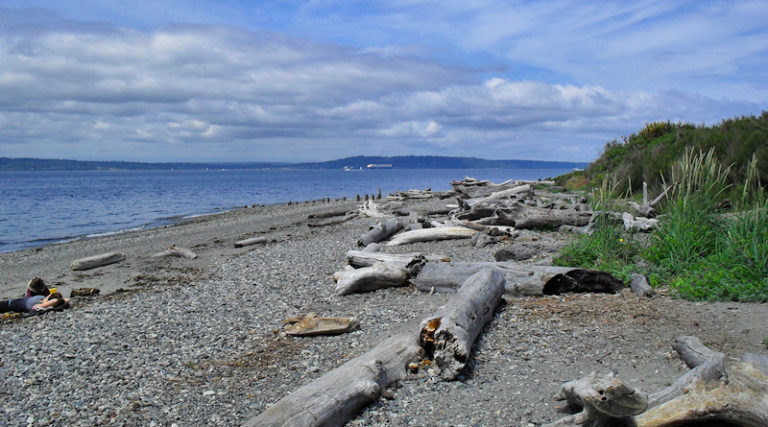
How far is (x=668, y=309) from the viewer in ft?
22.0

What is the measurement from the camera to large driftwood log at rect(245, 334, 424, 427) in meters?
4.32

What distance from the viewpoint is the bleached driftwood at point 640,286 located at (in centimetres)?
721

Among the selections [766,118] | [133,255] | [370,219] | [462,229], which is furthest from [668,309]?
[766,118]

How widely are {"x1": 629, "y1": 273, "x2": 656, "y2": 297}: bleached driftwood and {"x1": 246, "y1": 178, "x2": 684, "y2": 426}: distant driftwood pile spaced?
0.05ft

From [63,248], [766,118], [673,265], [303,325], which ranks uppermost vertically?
[766,118]

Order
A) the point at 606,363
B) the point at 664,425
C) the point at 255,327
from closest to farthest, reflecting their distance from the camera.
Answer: the point at 664,425 → the point at 606,363 → the point at 255,327

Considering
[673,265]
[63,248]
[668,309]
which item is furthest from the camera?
[63,248]

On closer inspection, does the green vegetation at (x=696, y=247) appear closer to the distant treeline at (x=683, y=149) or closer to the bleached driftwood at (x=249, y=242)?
the distant treeline at (x=683, y=149)

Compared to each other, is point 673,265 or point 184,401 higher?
point 673,265

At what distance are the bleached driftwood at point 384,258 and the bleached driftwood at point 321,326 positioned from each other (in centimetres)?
229

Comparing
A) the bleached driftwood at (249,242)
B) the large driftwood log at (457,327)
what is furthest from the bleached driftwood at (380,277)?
the bleached driftwood at (249,242)

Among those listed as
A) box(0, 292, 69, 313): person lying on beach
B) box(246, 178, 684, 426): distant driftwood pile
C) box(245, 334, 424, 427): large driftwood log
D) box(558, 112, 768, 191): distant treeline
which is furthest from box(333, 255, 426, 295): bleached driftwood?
box(558, 112, 768, 191): distant treeline

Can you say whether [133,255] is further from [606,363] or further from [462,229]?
[606,363]

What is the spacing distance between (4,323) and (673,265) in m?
9.99
